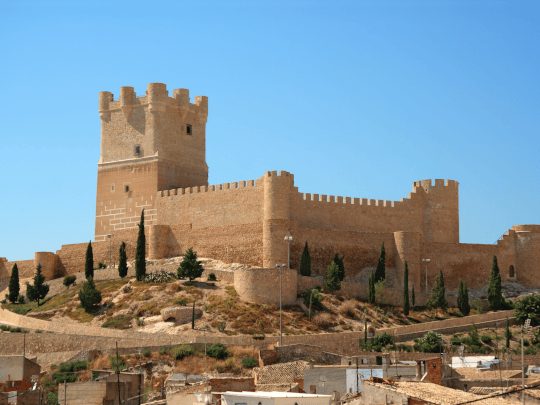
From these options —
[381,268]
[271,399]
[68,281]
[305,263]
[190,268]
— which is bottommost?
[271,399]

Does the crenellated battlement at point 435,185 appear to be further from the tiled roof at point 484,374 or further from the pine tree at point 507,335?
the tiled roof at point 484,374

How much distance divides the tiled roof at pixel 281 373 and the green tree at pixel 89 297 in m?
17.8

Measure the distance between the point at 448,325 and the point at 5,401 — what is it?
25966 mm

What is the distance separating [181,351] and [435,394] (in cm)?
1814

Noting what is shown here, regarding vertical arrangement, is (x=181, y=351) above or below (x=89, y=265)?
below

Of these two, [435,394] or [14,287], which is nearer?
[435,394]


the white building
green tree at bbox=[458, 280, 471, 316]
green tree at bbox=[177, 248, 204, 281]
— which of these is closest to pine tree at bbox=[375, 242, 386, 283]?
green tree at bbox=[458, 280, 471, 316]

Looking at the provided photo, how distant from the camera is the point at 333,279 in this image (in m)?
49.6

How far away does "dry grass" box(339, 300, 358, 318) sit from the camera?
47938 mm

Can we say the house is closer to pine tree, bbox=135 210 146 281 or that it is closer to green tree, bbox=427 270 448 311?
green tree, bbox=427 270 448 311

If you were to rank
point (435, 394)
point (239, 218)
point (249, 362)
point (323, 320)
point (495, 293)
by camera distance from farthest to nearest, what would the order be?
1. point (239, 218)
2. point (495, 293)
3. point (323, 320)
4. point (249, 362)
5. point (435, 394)

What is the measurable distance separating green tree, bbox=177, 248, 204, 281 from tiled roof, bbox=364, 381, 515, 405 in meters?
26.9

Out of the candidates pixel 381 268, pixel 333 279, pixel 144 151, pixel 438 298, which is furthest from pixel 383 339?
pixel 144 151

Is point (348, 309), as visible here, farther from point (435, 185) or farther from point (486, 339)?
point (435, 185)
